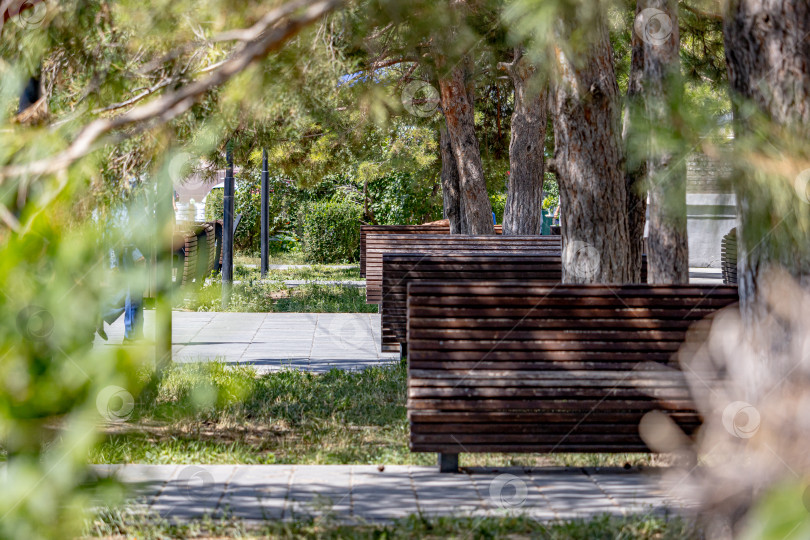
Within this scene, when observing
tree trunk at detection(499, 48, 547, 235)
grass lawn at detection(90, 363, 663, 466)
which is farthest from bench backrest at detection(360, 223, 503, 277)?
grass lawn at detection(90, 363, 663, 466)

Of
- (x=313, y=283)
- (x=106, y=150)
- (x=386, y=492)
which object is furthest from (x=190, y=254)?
(x=386, y=492)

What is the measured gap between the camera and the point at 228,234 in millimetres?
12984

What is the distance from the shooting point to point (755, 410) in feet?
11.0

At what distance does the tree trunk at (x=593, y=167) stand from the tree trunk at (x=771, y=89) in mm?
3042

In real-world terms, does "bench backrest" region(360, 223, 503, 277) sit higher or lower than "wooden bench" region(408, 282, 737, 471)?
higher

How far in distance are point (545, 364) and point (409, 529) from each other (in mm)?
1265

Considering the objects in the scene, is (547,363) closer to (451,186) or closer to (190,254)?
(190,254)

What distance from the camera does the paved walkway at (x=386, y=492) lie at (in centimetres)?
407

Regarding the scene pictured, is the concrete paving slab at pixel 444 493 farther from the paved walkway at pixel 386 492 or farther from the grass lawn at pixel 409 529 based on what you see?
the grass lawn at pixel 409 529

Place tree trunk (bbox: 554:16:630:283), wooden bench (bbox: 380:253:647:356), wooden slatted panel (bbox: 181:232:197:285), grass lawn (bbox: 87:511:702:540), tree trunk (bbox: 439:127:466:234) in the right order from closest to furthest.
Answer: grass lawn (bbox: 87:511:702:540)
tree trunk (bbox: 554:16:630:283)
wooden bench (bbox: 380:253:647:356)
wooden slatted panel (bbox: 181:232:197:285)
tree trunk (bbox: 439:127:466:234)

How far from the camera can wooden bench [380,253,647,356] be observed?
8.23m

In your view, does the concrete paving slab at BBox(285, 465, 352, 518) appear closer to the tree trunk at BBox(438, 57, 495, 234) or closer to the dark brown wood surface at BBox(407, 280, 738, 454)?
the dark brown wood surface at BBox(407, 280, 738, 454)

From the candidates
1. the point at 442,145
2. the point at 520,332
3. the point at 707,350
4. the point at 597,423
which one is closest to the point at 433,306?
the point at 520,332

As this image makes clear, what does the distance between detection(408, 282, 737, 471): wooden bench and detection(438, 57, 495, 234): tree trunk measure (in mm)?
8605
